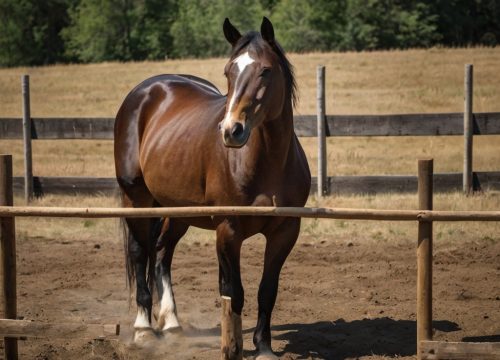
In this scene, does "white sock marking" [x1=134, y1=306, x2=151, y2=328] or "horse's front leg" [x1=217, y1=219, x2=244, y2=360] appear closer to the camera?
"horse's front leg" [x1=217, y1=219, x2=244, y2=360]

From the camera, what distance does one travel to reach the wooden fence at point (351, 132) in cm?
1210

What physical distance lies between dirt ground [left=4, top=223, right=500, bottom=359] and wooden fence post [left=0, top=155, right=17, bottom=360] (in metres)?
0.40

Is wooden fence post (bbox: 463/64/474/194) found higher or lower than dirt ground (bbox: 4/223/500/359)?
higher

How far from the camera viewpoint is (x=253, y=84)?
5.22 meters

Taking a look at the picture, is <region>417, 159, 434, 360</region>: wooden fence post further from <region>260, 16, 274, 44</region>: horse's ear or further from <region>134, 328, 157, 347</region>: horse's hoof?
<region>134, 328, 157, 347</region>: horse's hoof

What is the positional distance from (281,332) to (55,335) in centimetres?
204

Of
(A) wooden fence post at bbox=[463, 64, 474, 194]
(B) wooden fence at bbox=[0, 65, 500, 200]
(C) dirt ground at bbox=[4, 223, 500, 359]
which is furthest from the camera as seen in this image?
(B) wooden fence at bbox=[0, 65, 500, 200]

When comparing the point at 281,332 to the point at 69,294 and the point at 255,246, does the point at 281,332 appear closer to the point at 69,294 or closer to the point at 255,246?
the point at 69,294

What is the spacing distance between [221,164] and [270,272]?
0.86 metres

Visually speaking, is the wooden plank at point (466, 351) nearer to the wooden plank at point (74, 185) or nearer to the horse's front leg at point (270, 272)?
the horse's front leg at point (270, 272)

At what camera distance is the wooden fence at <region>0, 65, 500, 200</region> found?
476 inches

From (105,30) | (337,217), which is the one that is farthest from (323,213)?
(105,30)

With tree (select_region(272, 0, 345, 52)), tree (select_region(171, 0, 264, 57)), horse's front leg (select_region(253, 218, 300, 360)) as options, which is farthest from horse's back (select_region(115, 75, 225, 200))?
tree (select_region(171, 0, 264, 57))

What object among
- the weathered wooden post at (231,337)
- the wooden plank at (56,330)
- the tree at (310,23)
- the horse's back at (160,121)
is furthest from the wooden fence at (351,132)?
the tree at (310,23)
